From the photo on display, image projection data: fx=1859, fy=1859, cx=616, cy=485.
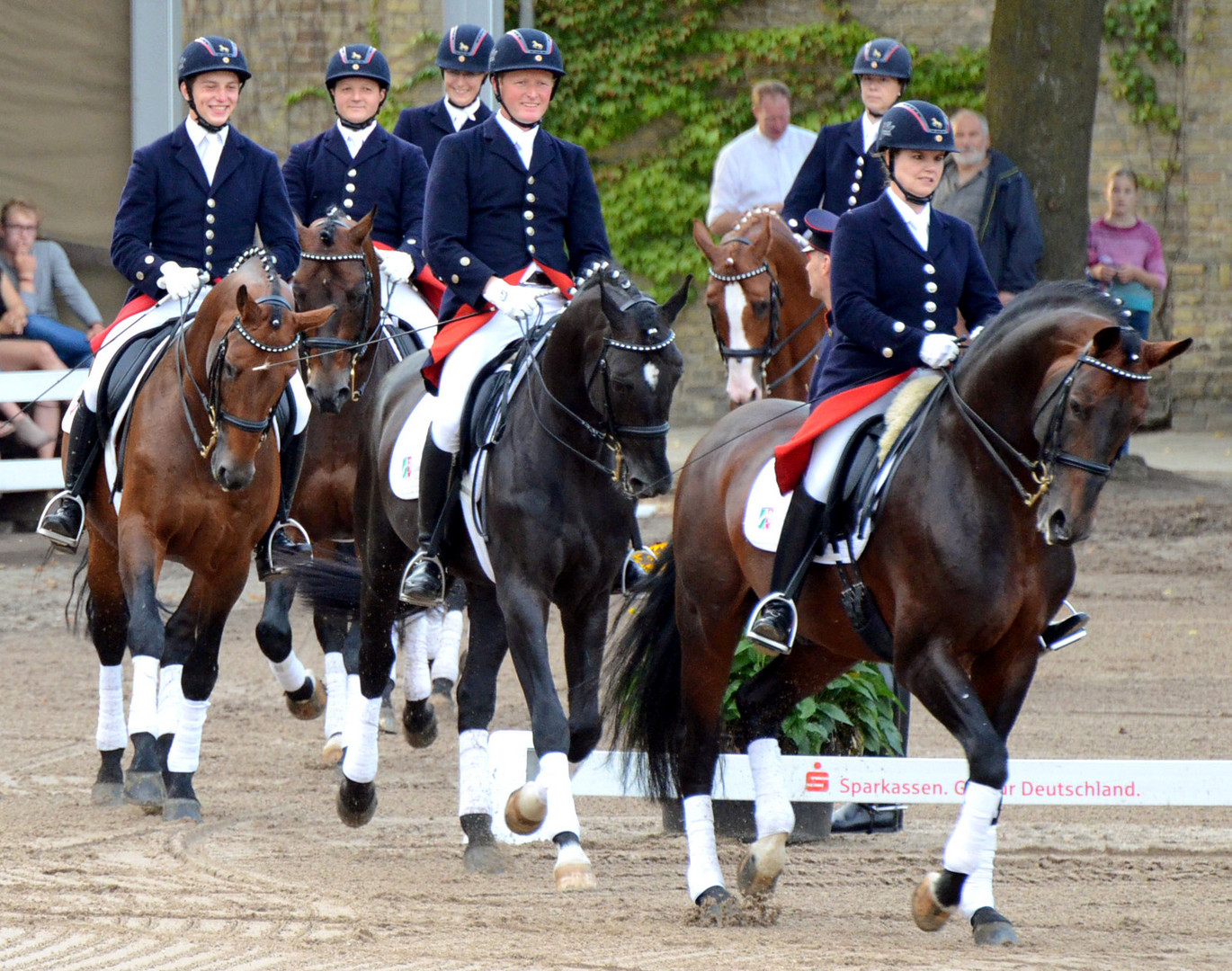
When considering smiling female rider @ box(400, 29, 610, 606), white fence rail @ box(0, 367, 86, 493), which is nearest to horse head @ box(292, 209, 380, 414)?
smiling female rider @ box(400, 29, 610, 606)

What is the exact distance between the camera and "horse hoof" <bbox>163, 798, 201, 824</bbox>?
6961mm

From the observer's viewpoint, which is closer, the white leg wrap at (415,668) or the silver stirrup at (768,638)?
the silver stirrup at (768,638)

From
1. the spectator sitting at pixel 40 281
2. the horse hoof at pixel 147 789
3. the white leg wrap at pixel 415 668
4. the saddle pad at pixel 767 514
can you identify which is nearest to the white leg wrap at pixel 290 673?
the white leg wrap at pixel 415 668

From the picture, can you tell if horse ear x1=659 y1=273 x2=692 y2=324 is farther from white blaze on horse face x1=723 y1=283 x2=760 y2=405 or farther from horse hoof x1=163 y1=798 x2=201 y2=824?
white blaze on horse face x1=723 y1=283 x2=760 y2=405

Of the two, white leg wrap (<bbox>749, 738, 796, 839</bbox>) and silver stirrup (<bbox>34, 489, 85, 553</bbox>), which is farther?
silver stirrup (<bbox>34, 489, 85, 553</bbox>)

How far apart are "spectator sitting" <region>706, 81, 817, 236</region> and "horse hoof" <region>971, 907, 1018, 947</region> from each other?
27.3ft

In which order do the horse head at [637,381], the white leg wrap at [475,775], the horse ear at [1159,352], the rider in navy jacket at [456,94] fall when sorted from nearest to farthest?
the horse ear at [1159,352] < the horse head at [637,381] < the white leg wrap at [475,775] < the rider in navy jacket at [456,94]

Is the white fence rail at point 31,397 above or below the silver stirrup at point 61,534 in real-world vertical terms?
below

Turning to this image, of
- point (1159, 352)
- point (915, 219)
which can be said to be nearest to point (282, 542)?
point (915, 219)

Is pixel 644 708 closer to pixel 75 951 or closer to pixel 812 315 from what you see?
pixel 75 951

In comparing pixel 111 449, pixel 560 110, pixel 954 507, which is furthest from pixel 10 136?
pixel 954 507

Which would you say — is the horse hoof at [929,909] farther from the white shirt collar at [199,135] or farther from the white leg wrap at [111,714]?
the white shirt collar at [199,135]

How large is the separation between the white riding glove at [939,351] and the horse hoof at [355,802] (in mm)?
2683

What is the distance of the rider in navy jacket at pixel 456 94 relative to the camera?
32.4 feet
